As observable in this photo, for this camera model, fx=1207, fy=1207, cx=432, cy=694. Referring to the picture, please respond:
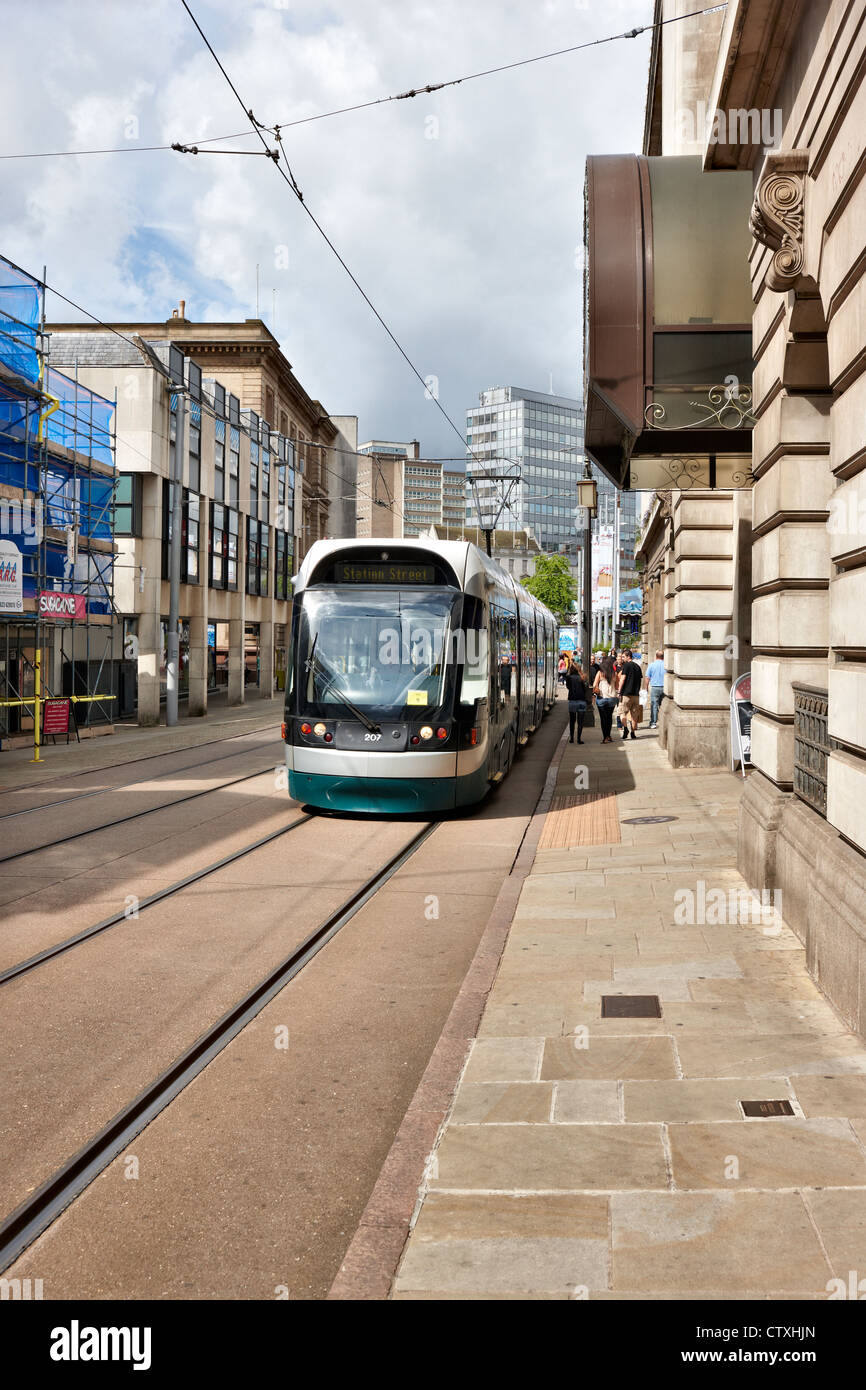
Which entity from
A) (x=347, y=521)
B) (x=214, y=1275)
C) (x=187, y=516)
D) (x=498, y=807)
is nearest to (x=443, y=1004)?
(x=214, y=1275)

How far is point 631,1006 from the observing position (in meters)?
6.14

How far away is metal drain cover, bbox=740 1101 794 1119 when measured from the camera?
15.0ft

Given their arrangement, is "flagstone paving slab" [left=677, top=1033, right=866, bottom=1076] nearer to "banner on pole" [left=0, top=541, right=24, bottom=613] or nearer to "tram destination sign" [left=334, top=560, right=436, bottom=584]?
"tram destination sign" [left=334, top=560, right=436, bottom=584]

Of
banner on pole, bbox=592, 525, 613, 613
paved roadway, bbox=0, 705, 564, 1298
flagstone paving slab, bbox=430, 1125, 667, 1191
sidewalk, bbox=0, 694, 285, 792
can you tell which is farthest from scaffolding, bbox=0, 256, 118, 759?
banner on pole, bbox=592, 525, 613, 613

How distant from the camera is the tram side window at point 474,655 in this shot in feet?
44.0

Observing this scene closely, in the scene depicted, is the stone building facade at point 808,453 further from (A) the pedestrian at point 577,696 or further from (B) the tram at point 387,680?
(A) the pedestrian at point 577,696

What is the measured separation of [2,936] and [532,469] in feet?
609

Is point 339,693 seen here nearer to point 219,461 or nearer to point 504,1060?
point 504,1060

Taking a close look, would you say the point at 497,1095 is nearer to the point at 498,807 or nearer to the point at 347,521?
the point at 498,807

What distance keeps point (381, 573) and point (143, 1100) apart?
9.05 meters

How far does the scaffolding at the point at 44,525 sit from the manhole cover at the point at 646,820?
12.3 meters

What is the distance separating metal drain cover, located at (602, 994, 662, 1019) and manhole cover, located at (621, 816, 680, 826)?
661cm

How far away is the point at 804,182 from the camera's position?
714cm

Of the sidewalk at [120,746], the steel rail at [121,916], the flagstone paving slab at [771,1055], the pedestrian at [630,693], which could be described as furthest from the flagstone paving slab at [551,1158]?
the pedestrian at [630,693]
